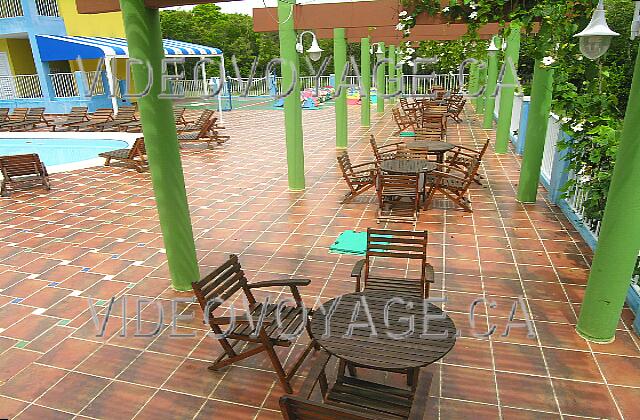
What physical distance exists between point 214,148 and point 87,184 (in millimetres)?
4037

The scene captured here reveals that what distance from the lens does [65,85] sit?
20172mm

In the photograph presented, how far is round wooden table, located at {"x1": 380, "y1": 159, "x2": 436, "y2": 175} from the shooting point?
6645 mm

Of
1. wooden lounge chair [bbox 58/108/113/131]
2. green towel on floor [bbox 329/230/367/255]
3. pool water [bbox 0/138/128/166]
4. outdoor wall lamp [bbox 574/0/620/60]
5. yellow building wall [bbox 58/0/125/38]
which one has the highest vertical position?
yellow building wall [bbox 58/0/125/38]

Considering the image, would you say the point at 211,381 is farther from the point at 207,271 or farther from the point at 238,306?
the point at 207,271

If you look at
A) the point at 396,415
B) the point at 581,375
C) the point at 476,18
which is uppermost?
the point at 476,18

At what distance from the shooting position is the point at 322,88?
26359 mm

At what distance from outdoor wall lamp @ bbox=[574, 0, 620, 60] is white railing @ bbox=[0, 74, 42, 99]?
74.3 ft

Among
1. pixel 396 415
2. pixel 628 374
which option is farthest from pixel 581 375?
pixel 396 415

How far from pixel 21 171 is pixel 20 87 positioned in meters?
14.9

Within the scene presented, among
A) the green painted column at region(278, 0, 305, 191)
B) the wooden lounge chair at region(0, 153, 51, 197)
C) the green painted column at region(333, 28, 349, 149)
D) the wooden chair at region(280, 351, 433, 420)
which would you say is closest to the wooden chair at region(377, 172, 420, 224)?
the green painted column at region(278, 0, 305, 191)

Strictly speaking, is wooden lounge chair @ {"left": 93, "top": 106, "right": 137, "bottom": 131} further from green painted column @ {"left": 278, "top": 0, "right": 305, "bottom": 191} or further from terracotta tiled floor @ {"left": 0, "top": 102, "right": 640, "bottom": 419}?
green painted column @ {"left": 278, "top": 0, "right": 305, "bottom": 191}

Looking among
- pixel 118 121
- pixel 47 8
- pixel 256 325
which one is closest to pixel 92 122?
pixel 118 121

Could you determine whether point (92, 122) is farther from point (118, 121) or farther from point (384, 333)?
point (384, 333)

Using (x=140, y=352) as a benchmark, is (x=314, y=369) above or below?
above
